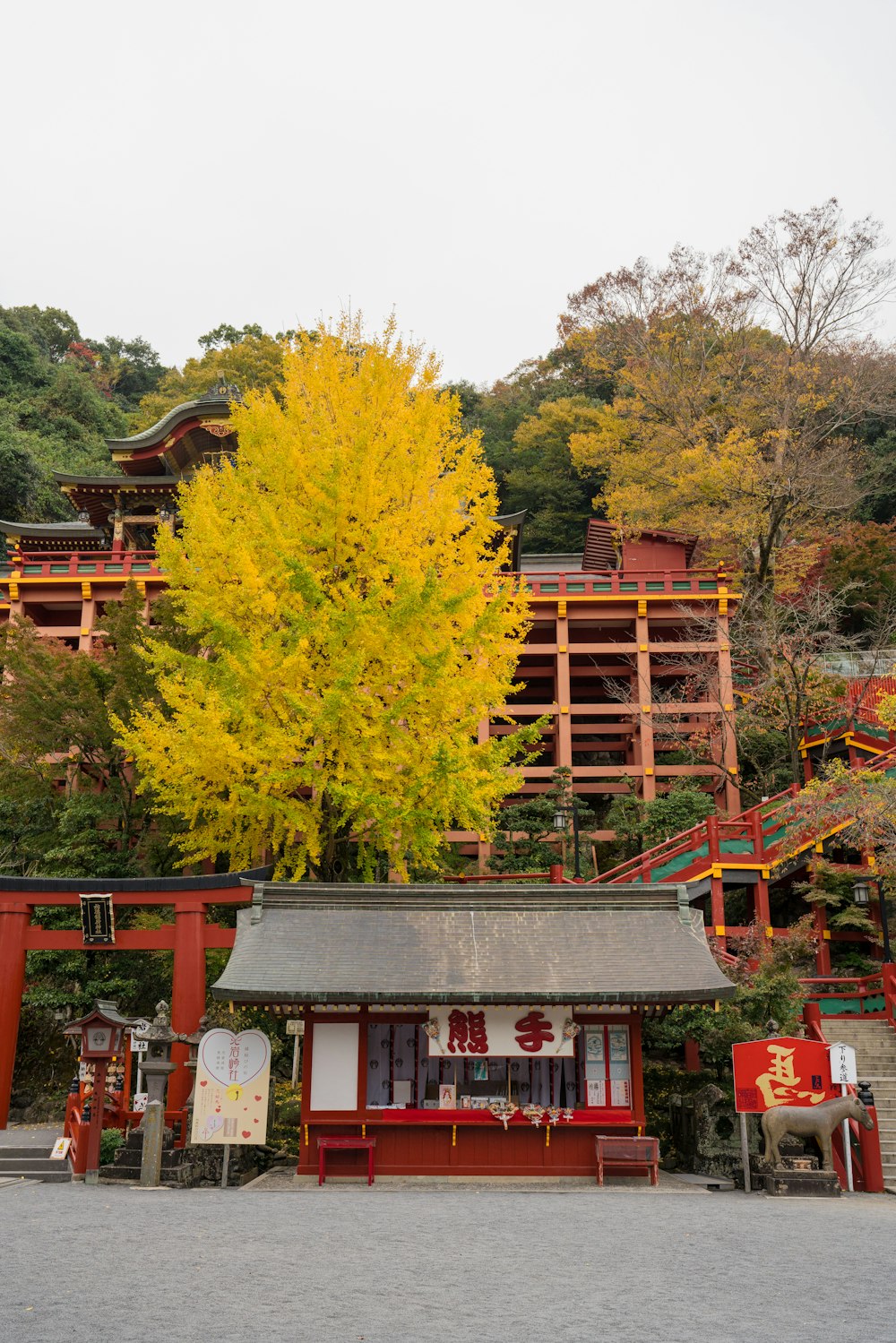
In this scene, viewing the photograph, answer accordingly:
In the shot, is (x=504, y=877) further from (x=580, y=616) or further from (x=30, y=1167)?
(x=580, y=616)

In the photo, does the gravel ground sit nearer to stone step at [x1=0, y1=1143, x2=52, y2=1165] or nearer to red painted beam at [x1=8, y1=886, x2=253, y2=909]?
stone step at [x1=0, y1=1143, x2=52, y2=1165]

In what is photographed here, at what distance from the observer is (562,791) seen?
21.7 meters

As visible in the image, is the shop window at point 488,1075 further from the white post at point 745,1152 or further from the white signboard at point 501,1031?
the white post at point 745,1152

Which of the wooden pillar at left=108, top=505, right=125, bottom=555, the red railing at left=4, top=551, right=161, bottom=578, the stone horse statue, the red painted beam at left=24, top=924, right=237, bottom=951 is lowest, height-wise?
the stone horse statue

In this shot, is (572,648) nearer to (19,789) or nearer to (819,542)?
(819,542)

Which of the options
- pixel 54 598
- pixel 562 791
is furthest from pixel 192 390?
pixel 562 791

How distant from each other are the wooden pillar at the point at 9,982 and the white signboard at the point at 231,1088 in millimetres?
3625

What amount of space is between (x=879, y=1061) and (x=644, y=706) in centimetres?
993

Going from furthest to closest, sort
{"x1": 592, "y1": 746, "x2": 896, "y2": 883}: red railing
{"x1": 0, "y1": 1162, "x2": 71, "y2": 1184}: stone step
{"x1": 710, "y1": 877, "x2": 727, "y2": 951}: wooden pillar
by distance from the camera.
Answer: {"x1": 592, "y1": 746, "x2": 896, "y2": 883}: red railing, {"x1": 710, "y1": 877, "x2": 727, "y2": 951}: wooden pillar, {"x1": 0, "y1": 1162, "x2": 71, "y2": 1184}: stone step

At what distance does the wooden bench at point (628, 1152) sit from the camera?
12.4m

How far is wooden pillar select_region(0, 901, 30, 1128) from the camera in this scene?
14258 millimetres

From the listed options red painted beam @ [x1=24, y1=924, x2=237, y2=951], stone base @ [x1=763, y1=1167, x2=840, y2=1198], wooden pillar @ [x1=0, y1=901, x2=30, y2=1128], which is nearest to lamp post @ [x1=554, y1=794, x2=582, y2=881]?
red painted beam @ [x1=24, y1=924, x2=237, y2=951]

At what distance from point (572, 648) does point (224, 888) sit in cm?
1291

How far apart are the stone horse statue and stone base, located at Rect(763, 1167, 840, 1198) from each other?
7.3 inches
